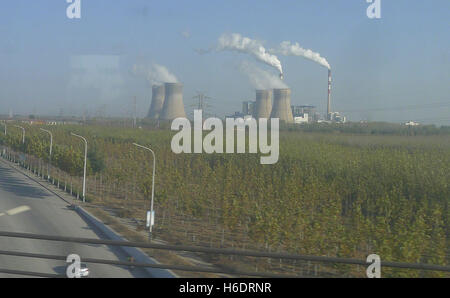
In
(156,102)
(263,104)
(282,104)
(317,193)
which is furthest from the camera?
(156,102)

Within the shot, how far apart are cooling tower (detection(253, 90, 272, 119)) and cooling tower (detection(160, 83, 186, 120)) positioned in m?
4.34

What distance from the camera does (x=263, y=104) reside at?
21.8m

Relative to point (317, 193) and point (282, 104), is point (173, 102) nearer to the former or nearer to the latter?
point (282, 104)

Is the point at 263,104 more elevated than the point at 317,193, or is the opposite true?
the point at 263,104

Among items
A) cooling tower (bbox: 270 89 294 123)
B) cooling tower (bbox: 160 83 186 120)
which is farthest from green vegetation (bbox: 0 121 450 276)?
cooling tower (bbox: 160 83 186 120)

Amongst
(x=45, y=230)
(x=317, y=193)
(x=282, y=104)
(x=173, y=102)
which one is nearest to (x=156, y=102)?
(x=173, y=102)

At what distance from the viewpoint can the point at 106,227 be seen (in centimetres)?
663

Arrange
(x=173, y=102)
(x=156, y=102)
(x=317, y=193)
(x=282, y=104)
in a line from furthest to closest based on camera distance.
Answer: (x=156, y=102), (x=173, y=102), (x=282, y=104), (x=317, y=193)

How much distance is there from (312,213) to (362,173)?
3.57m

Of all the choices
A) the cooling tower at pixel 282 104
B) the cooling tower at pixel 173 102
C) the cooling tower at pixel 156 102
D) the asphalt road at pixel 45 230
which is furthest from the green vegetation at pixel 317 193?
the cooling tower at pixel 156 102

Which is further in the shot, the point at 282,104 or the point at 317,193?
the point at 282,104

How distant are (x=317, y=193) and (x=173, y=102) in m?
16.8

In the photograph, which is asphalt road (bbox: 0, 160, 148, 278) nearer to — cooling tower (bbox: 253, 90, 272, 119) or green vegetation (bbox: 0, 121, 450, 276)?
green vegetation (bbox: 0, 121, 450, 276)

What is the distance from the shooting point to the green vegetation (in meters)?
5.54
